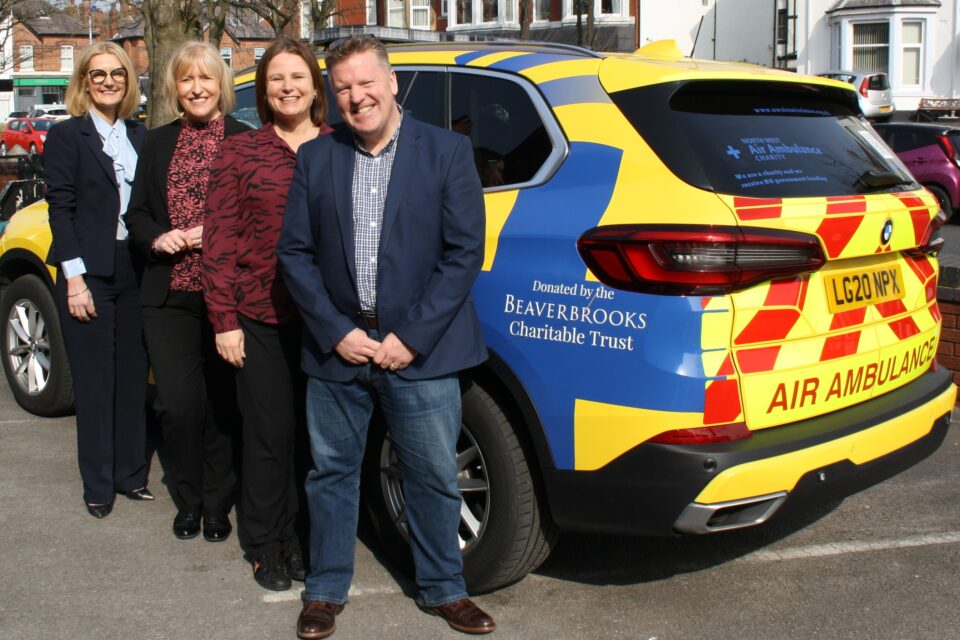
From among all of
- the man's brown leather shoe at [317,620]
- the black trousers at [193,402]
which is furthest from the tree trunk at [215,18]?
the man's brown leather shoe at [317,620]

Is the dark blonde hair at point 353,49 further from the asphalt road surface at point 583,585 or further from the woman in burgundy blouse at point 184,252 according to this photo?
the asphalt road surface at point 583,585

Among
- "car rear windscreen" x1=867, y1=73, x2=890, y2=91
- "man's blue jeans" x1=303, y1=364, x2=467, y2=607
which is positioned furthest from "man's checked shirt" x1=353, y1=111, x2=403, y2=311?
"car rear windscreen" x1=867, y1=73, x2=890, y2=91

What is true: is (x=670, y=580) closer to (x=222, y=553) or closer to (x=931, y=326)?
(x=931, y=326)

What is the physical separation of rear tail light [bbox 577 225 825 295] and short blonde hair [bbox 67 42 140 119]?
237 centimetres

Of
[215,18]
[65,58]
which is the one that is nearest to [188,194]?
[215,18]

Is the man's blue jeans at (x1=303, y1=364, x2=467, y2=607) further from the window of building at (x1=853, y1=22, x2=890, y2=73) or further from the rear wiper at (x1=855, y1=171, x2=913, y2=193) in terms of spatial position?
the window of building at (x1=853, y1=22, x2=890, y2=73)

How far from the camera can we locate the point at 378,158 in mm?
3248

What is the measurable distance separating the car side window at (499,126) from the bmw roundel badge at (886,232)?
108 centimetres

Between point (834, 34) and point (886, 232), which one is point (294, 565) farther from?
point (834, 34)

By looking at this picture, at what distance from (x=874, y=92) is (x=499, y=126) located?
28.1 metres

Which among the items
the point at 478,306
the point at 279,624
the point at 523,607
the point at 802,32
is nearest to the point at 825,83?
the point at 478,306

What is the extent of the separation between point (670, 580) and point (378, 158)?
6.03 ft

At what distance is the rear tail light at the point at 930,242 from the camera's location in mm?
3783

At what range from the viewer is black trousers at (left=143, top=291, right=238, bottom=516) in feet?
13.6
